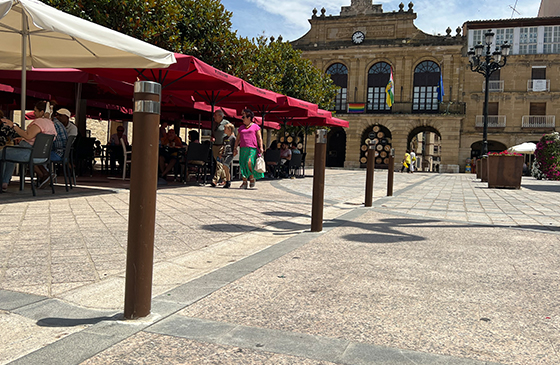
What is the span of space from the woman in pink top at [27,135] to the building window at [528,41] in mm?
39027

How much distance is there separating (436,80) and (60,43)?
34693 mm

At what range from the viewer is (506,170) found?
13516 millimetres

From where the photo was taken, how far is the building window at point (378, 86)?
39094 millimetres

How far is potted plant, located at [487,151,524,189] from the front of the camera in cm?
1338

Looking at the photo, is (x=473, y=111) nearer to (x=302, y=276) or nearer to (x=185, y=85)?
(x=185, y=85)

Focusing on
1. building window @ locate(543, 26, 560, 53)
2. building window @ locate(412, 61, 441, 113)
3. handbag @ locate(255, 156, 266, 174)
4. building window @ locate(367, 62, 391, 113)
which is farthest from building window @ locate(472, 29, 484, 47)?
handbag @ locate(255, 156, 266, 174)

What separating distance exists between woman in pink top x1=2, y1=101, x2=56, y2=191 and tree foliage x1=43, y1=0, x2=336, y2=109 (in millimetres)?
6089

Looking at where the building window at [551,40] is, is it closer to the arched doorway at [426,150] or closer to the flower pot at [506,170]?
the arched doorway at [426,150]

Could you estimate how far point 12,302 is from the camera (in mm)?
2318

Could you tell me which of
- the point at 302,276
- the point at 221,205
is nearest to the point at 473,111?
the point at 221,205

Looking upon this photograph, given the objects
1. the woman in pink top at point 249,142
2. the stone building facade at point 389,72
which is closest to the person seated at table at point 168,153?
the woman in pink top at point 249,142

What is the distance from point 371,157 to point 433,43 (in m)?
33.8

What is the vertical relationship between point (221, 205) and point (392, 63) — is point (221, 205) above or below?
below

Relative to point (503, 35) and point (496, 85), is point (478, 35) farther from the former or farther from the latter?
point (496, 85)
